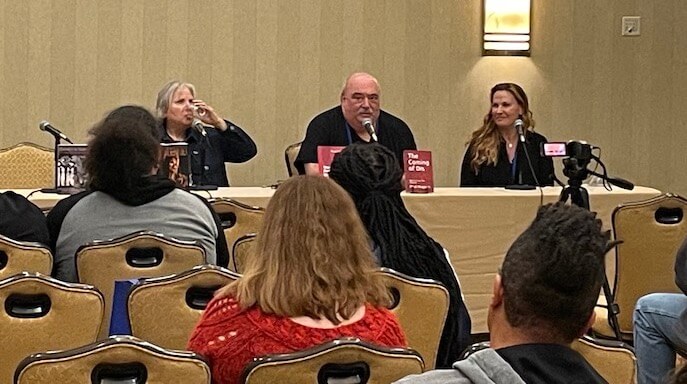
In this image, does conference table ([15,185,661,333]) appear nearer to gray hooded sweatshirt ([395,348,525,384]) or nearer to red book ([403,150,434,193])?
red book ([403,150,434,193])

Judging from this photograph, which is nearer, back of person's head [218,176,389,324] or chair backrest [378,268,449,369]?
back of person's head [218,176,389,324]

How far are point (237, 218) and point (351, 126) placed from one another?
5.69 feet

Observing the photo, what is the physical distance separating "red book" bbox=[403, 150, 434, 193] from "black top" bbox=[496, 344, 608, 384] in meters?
4.29

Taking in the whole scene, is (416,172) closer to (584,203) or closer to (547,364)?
(584,203)

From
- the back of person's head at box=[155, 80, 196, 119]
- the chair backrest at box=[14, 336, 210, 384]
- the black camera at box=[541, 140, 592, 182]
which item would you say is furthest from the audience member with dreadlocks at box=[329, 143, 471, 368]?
the back of person's head at box=[155, 80, 196, 119]

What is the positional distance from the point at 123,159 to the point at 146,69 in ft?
11.9

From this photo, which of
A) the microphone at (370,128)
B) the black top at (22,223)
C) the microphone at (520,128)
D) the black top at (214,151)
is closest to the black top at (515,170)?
the microphone at (520,128)

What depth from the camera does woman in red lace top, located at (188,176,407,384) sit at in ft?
9.57

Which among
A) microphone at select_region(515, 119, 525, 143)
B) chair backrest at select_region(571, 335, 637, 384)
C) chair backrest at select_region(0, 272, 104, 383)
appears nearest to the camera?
chair backrest at select_region(571, 335, 637, 384)

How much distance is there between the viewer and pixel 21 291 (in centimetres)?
330

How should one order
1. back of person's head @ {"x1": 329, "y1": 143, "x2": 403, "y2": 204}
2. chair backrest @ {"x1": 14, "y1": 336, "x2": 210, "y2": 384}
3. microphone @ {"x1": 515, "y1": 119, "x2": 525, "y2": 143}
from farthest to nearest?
microphone @ {"x1": 515, "y1": 119, "x2": 525, "y2": 143}, back of person's head @ {"x1": 329, "y1": 143, "x2": 403, "y2": 204}, chair backrest @ {"x1": 14, "y1": 336, "x2": 210, "y2": 384}

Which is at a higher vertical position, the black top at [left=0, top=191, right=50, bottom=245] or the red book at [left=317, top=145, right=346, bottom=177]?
the red book at [left=317, top=145, right=346, bottom=177]

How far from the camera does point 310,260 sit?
9.87ft

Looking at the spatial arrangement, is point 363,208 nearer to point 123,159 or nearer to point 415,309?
point 415,309
